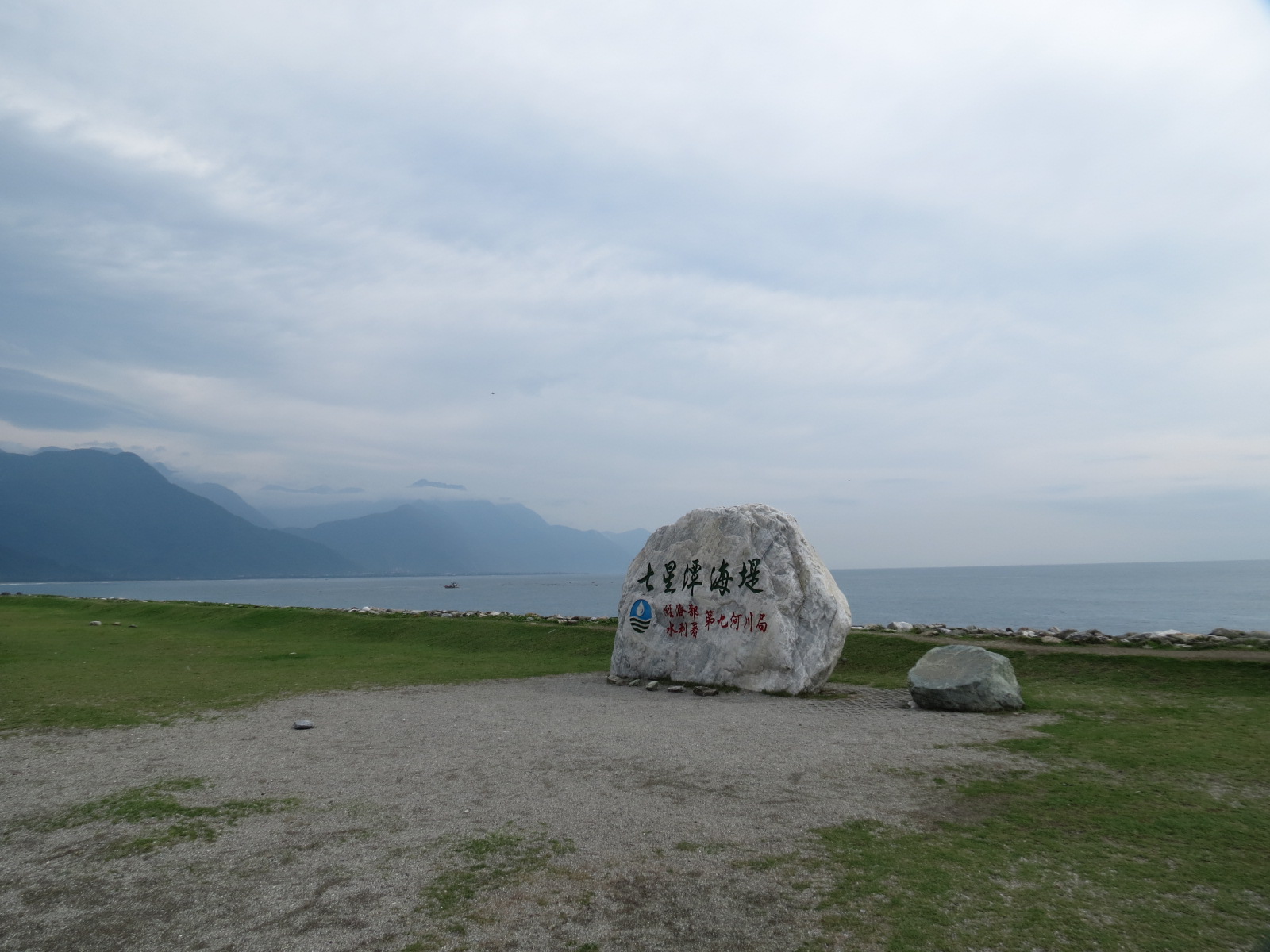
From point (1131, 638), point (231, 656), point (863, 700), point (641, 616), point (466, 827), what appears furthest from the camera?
point (231, 656)

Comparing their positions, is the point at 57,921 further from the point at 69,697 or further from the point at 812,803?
the point at 69,697

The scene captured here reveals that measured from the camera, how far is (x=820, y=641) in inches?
597

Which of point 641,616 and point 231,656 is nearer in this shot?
point 641,616

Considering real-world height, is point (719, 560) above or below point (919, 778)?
above

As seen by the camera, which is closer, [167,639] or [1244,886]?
[1244,886]

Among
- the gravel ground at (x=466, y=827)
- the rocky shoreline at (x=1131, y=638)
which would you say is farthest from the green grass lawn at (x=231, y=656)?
the rocky shoreline at (x=1131, y=638)

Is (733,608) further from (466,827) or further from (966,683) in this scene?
(466,827)

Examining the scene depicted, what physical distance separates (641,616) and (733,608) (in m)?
2.30

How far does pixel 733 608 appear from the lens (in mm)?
15773

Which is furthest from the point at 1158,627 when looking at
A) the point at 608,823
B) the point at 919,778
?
the point at 608,823

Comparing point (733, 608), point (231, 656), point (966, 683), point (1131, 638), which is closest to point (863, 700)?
point (966, 683)

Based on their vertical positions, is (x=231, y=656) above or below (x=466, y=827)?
below

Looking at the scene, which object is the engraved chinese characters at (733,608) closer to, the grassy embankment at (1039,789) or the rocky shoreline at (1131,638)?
the grassy embankment at (1039,789)

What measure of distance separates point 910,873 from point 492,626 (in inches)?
808
